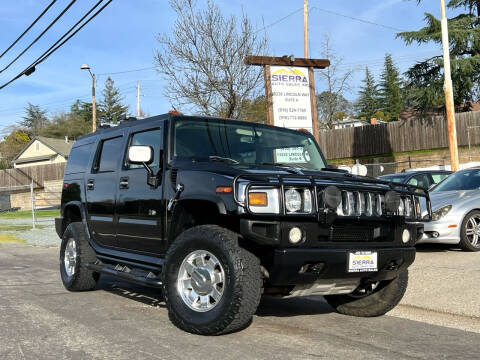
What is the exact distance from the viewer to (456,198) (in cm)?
927

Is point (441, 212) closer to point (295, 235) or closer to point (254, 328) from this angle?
point (254, 328)

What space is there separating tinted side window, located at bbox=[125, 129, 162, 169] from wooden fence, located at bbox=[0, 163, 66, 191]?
48.2 metres

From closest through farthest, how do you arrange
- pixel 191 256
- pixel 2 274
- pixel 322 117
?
pixel 191 256 → pixel 2 274 → pixel 322 117

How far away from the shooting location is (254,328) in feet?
15.5

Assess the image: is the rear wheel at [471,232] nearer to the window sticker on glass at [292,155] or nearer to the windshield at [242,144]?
the windshield at [242,144]

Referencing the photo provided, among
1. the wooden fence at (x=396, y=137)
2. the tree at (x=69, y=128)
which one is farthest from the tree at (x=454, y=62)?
the tree at (x=69, y=128)

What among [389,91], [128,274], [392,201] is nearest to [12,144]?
[389,91]

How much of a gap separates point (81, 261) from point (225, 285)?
2.90 m

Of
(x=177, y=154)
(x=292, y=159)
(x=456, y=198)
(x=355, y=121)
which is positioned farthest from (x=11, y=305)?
(x=355, y=121)

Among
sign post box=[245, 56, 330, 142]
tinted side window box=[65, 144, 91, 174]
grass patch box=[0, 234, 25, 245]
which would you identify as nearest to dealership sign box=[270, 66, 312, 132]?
sign post box=[245, 56, 330, 142]

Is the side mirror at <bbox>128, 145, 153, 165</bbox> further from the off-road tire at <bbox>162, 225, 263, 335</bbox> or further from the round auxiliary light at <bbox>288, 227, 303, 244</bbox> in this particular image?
the round auxiliary light at <bbox>288, 227, 303, 244</bbox>

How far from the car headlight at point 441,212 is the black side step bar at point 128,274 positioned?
218 inches

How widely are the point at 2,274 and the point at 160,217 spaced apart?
15.9 ft

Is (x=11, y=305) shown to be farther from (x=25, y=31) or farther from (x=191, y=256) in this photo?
(x=25, y=31)
